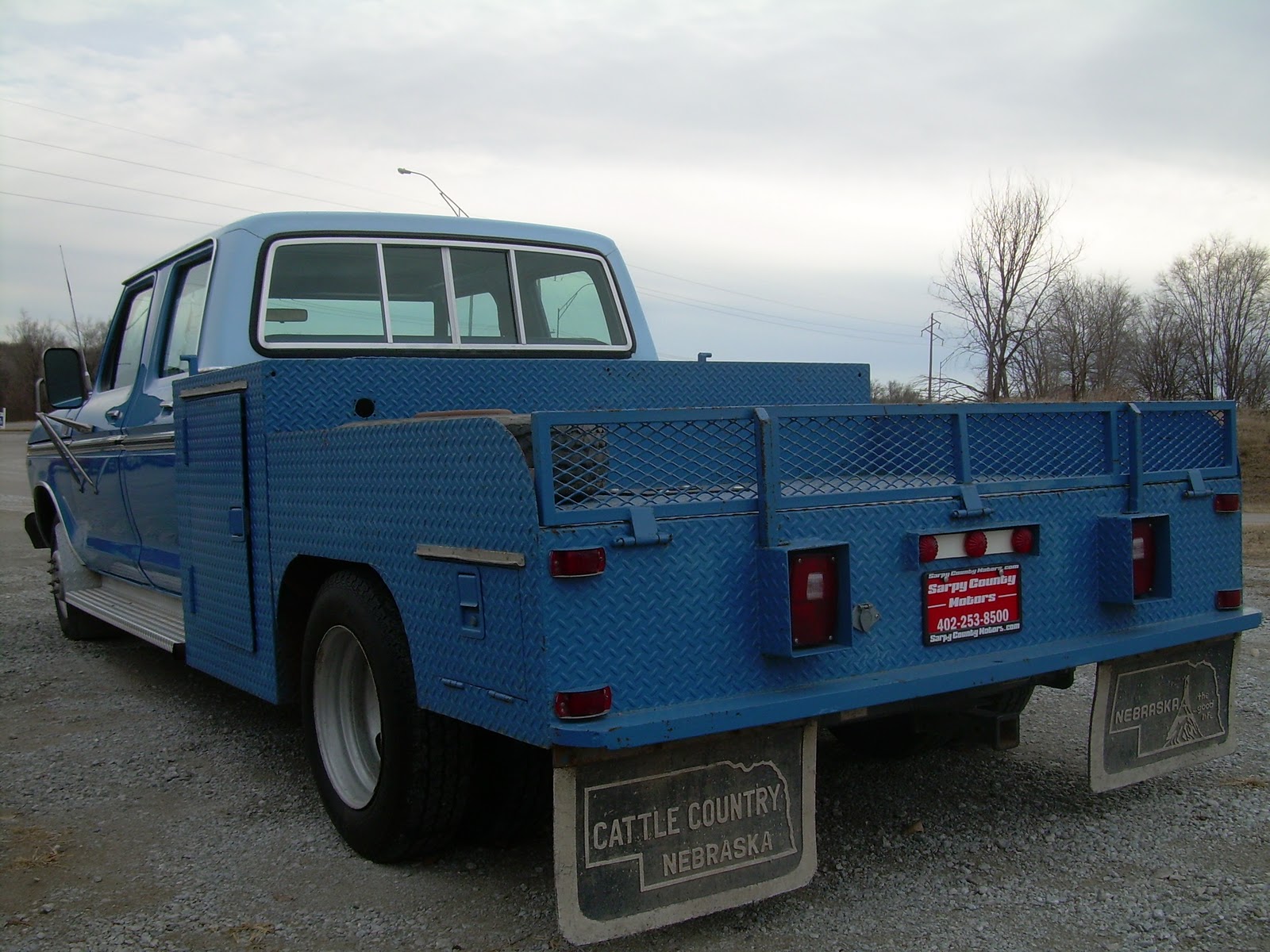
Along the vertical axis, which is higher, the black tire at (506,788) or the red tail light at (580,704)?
the red tail light at (580,704)

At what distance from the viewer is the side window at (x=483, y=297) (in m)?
5.18

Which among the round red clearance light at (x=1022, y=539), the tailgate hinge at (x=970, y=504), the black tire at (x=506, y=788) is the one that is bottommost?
the black tire at (x=506, y=788)

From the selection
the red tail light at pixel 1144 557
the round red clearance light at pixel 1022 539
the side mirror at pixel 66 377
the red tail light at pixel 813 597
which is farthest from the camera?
the side mirror at pixel 66 377

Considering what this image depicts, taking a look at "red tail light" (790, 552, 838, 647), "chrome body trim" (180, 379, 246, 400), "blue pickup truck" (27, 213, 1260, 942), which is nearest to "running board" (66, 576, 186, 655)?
"blue pickup truck" (27, 213, 1260, 942)

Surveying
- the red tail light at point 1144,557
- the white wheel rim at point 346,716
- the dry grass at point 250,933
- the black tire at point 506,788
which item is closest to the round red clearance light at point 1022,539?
the red tail light at point 1144,557

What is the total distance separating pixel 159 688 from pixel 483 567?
13.3 feet

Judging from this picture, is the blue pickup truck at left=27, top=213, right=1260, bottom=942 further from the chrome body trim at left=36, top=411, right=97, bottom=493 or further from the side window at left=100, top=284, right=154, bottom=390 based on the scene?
the chrome body trim at left=36, top=411, right=97, bottom=493

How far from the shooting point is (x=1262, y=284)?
4466 centimetres

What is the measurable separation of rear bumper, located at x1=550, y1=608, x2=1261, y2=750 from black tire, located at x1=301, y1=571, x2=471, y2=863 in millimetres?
794

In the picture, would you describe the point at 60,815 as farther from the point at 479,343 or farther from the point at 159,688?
the point at 479,343

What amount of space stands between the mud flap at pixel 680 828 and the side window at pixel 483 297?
9.47 feet

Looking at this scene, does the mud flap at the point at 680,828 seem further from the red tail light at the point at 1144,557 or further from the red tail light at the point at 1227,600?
the red tail light at the point at 1227,600

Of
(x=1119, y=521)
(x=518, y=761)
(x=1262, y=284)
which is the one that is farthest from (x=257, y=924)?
(x=1262, y=284)

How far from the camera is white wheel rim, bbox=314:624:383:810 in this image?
3.55 meters
